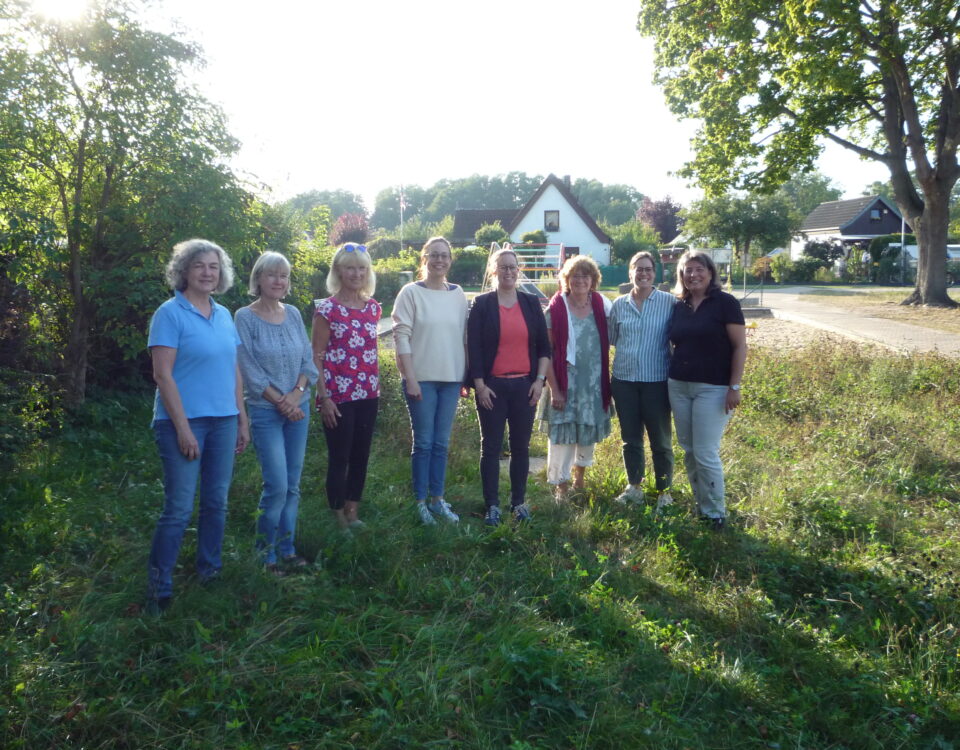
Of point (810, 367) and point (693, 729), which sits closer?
point (693, 729)

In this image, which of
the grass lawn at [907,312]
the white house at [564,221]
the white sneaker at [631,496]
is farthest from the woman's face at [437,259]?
the white house at [564,221]

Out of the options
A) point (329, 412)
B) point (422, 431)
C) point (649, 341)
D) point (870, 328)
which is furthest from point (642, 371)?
point (870, 328)

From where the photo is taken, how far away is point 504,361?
15.8ft

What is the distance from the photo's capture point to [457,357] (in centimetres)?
480

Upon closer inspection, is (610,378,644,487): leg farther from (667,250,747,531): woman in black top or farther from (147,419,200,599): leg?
(147,419,200,599): leg

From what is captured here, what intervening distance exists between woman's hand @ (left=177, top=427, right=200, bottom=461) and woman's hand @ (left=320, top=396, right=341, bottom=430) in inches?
41.8

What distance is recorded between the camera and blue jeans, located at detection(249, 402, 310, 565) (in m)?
3.97

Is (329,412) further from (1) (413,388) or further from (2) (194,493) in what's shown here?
(2) (194,493)

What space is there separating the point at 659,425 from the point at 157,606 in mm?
3462

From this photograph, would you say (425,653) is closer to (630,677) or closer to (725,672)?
(630,677)

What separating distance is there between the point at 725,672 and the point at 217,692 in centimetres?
216

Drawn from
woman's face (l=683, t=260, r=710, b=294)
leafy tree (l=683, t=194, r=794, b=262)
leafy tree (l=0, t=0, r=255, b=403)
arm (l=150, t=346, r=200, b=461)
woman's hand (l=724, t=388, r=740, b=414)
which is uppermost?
leafy tree (l=683, t=194, r=794, b=262)

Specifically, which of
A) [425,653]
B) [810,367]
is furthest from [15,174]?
[810,367]

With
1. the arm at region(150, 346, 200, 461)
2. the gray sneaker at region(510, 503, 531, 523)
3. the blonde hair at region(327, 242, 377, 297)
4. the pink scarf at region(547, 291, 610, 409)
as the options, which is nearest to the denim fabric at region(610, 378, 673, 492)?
the pink scarf at region(547, 291, 610, 409)
